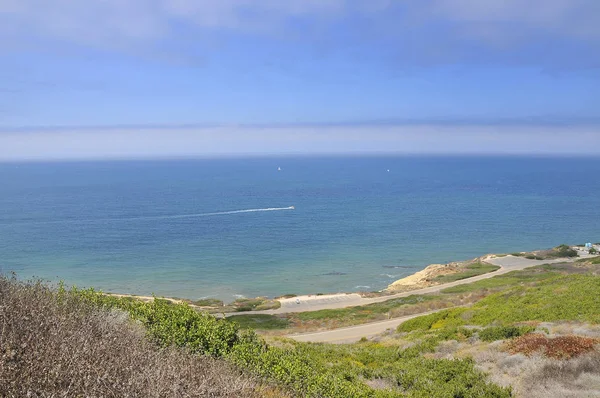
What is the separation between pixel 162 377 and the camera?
593 cm

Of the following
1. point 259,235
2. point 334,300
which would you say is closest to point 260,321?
point 334,300

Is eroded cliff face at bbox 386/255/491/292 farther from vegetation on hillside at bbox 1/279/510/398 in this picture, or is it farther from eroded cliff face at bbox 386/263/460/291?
vegetation on hillside at bbox 1/279/510/398

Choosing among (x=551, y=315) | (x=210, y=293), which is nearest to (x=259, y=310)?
(x=210, y=293)

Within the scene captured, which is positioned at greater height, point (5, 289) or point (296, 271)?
point (5, 289)

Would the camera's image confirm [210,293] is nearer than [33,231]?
Yes

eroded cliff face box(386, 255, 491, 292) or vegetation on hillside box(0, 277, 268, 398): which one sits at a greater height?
vegetation on hillside box(0, 277, 268, 398)

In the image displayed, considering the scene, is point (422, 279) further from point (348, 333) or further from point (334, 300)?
point (348, 333)

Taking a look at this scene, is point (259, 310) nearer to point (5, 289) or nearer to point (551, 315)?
point (551, 315)

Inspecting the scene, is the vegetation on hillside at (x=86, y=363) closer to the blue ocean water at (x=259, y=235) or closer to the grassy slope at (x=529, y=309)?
the grassy slope at (x=529, y=309)

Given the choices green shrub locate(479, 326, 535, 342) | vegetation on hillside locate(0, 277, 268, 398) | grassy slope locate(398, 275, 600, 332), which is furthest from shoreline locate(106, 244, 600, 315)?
vegetation on hillside locate(0, 277, 268, 398)

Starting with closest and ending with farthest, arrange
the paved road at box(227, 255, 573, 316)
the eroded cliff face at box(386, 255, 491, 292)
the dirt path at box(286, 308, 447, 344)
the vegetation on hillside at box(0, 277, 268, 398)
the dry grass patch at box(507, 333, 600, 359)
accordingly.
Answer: the vegetation on hillside at box(0, 277, 268, 398)
the dry grass patch at box(507, 333, 600, 359)
the dirt path at box(286, 308, 447, 344)
the paved road at box(227, 255, 573, 316)
the eroded cliff face at box(386, 255, 491, 292)

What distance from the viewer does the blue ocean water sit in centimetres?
5672

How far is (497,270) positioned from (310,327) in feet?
103

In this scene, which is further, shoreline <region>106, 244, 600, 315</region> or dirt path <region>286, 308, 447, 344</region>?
shoreline <region>106, 244, 600, 315</region>
